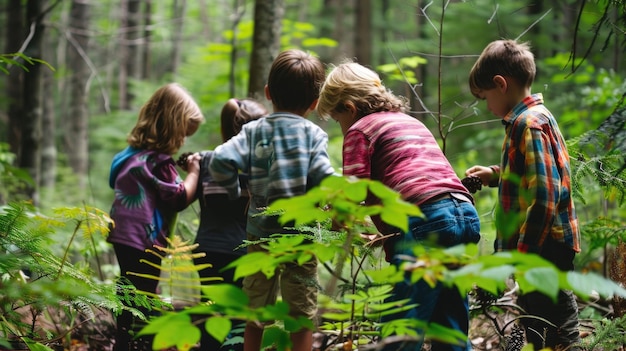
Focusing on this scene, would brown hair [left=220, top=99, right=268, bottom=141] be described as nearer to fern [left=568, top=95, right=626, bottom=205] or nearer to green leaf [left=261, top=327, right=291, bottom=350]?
fern [left=568, top=95, right=626, bottom=205]

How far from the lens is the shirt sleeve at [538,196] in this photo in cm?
267

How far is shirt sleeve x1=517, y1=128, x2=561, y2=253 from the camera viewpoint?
8.77 ft

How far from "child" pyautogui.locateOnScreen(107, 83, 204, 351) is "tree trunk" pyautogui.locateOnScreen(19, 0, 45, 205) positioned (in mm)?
2006

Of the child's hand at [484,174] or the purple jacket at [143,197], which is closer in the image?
the child's hand at [484,174]

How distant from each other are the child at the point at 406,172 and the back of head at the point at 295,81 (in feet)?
1.03

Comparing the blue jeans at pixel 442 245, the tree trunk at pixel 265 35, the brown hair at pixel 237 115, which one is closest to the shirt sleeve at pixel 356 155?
the blue jeans at pixel 442 245

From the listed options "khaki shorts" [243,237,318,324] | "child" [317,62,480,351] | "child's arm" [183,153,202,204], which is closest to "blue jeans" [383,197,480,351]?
"child" [317,62,480,351]

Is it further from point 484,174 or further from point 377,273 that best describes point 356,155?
point 377,273

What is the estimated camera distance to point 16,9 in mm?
7180

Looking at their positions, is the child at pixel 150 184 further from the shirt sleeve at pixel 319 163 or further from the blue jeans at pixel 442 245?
the blue jeans at pixel 442 245

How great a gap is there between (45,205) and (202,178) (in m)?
7.36

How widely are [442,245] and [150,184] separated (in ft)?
7.27

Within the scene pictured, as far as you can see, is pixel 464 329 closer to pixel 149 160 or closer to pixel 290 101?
pixel 290 101

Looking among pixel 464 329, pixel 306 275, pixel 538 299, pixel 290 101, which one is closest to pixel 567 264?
pixel 538 299
